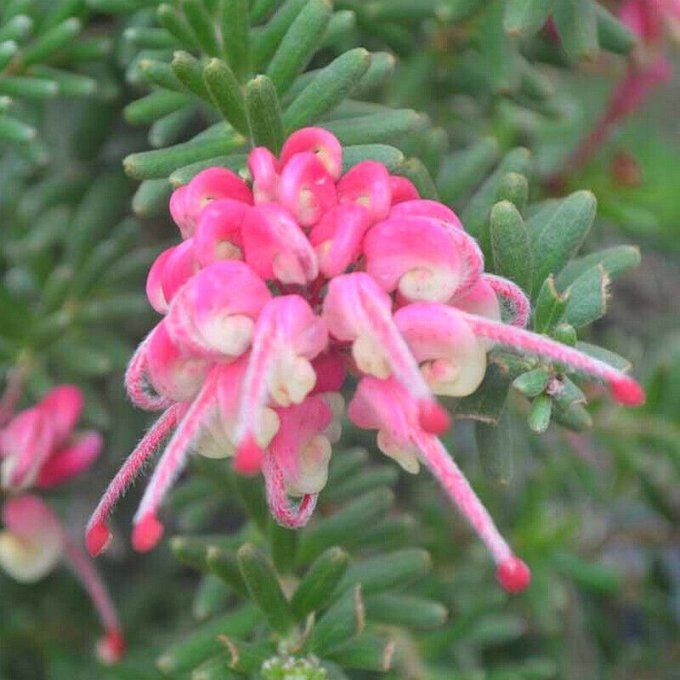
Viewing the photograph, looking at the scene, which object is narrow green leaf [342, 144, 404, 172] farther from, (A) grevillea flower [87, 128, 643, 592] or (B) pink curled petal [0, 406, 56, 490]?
(B) pink curled petal [0, 406, 56, 490]

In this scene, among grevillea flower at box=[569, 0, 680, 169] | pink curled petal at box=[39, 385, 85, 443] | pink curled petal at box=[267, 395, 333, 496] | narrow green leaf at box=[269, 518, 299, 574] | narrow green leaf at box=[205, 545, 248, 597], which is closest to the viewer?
pink curled petal at box=[267, 395, 333, 496]

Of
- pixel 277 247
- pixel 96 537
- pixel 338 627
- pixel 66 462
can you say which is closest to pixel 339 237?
pixel 277 247

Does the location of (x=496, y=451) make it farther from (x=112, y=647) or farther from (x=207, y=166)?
(x=112, y=647)

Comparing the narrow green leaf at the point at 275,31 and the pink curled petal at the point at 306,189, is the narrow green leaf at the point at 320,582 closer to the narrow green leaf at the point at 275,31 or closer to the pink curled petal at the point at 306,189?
the pink curled petal at the point at 306,189

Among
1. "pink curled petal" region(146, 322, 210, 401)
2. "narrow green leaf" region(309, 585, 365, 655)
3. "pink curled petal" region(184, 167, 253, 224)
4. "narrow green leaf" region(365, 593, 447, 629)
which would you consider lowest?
"narrow green leaf" region(365, 593, 447, 629)

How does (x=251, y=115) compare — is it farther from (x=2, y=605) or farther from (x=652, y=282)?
(x=652, y=282)

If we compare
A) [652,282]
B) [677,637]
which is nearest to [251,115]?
[677,637]

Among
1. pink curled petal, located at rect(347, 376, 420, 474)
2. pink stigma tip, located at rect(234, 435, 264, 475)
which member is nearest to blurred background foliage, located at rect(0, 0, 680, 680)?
pink curled petal, located at rect(347, 376, 420, 474)

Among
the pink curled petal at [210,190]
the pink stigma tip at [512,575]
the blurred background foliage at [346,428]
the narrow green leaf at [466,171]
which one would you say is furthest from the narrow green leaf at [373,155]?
the pink stigma tip at [512,575]
